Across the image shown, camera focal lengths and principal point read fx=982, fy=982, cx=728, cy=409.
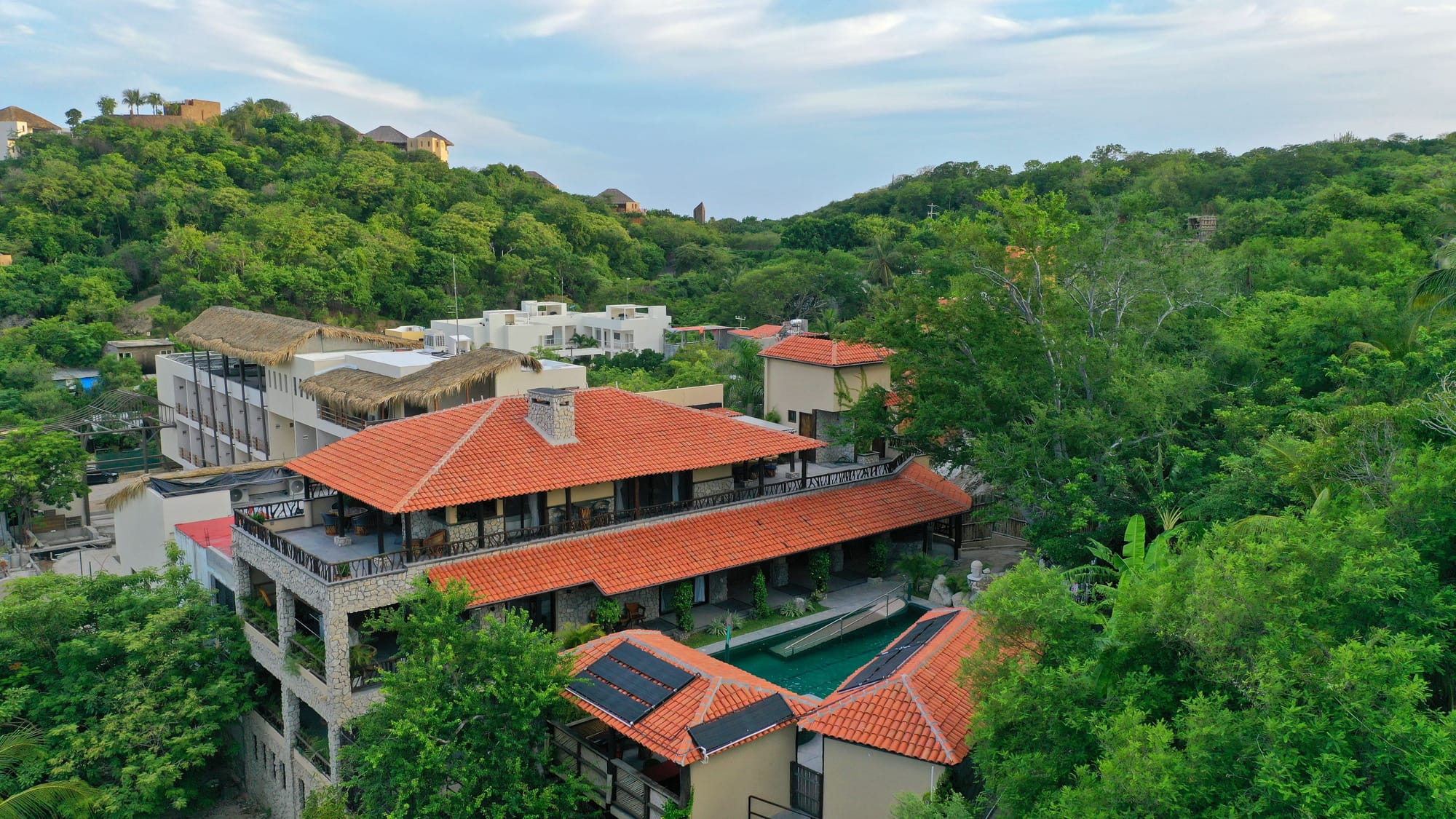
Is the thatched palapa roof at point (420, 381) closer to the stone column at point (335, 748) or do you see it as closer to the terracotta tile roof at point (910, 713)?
the stone column at point (335, 748)

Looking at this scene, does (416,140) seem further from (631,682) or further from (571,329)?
(631,682)

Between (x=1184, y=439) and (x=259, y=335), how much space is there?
37.3 meters

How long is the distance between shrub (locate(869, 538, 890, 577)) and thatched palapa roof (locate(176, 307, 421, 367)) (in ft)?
85.7

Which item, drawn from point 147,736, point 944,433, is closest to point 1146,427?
point 944,433

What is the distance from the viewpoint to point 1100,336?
→ 27000mm

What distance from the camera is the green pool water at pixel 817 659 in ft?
72.1

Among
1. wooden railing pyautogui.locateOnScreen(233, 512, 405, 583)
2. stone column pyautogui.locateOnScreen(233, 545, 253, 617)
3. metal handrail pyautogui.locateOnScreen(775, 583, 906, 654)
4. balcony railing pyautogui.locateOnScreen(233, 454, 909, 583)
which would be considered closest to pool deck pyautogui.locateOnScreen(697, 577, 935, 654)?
metal handrail pyautogui.locateOnScreen(775, 583, 906, 654)

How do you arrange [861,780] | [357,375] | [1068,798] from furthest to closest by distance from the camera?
[357,375] < [861,780] < [1068,798]

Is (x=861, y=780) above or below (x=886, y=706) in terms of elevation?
below

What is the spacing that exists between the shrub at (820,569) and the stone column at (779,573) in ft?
2.50

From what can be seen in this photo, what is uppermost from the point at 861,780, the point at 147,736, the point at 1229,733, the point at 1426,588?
the point at 1426,588

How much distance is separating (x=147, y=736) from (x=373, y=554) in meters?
6.10

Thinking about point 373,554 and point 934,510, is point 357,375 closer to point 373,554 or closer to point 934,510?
point 373,554

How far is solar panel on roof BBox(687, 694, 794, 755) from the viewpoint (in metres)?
15.1
